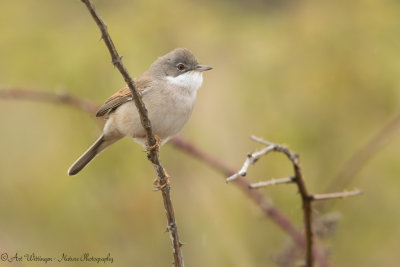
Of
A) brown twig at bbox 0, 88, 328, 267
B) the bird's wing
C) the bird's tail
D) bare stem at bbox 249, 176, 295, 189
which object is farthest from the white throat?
bare stem at bbox 249, 176, 295, 189

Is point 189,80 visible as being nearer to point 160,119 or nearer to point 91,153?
point 160,119

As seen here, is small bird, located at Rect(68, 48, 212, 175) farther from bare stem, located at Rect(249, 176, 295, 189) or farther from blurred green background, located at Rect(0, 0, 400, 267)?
bare stem, located at Rect(249, 176, 295, 189)

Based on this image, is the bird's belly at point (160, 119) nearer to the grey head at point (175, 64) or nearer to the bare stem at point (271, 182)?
the grey head at point (175, 64)

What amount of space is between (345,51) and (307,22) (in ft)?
1.59

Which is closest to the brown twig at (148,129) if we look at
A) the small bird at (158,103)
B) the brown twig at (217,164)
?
the brown twig at (217,164)

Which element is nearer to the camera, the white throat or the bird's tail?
the white throat

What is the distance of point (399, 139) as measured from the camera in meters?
4.60

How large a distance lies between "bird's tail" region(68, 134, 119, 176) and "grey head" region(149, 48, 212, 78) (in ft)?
2.43

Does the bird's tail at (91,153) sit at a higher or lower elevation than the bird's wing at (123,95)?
lower

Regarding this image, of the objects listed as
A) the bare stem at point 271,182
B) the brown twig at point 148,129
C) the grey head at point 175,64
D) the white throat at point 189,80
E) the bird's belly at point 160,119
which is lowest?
the bare stem at point 271,182

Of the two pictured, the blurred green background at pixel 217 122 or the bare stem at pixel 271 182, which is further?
the blurred green background at pixel 217 122

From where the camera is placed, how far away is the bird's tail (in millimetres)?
4708

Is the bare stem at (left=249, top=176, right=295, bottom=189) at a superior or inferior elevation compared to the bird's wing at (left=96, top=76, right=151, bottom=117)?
inferior

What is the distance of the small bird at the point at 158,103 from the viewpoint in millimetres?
4324
